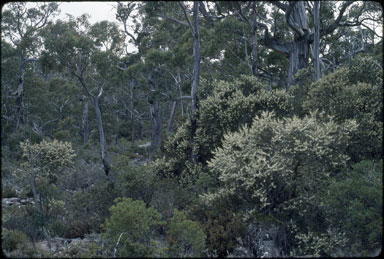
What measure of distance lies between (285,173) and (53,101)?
Answer: 27.5 meters

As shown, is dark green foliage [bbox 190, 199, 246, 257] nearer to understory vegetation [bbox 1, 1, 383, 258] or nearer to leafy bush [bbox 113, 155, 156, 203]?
understory vegetation [bbox 1, 1, 383, 258]

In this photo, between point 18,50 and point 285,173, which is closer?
point 285,173

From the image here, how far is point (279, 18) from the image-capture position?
2017 centimetres

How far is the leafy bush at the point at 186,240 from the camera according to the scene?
7.87 meters

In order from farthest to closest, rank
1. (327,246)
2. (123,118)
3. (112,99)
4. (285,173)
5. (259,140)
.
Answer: (123,118), (112,99), (259,140), (285,173), (327,246)

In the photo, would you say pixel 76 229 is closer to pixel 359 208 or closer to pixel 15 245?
pixel 15 245

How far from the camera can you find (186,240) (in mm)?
7996

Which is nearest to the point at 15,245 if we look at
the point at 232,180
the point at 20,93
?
the point at 232,180

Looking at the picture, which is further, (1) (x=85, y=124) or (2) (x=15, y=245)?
(1) (x=85, y=124)

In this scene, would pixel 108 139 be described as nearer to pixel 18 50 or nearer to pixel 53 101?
pixel 53 101

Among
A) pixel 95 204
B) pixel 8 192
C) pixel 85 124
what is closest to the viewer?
pixel 95 204

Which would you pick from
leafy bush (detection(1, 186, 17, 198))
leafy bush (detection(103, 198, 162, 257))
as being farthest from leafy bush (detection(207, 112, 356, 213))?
leafy bush (detection(1, 186, 17, 198))

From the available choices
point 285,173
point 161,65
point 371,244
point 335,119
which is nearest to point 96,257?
point 285,173

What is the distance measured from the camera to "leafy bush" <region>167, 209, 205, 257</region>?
7871mm
